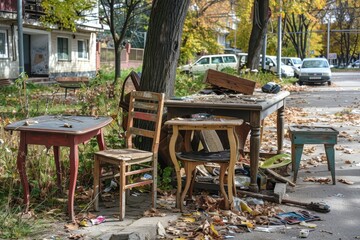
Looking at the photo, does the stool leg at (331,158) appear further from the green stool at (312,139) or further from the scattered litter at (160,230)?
the scattered litter at (160,230)

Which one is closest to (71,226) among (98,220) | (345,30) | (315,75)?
(98,220)

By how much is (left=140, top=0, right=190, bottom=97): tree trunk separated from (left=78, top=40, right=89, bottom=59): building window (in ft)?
94.2

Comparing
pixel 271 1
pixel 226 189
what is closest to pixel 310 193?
pixel 226 189

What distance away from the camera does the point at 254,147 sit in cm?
594

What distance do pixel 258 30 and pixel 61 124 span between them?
17732 millimetres

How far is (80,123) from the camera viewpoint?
5.22 metres

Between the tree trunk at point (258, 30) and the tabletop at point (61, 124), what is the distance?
54.8ft

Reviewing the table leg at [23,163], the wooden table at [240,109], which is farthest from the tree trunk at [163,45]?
the table leg at [23,163]

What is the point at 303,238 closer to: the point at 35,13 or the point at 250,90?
the point at 250,90

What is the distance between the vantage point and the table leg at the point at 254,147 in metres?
5.86

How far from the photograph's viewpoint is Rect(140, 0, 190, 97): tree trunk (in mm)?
6871

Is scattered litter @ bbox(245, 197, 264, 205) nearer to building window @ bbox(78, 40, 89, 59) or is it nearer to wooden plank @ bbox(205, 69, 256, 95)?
wooden plank @ bbox(205, 69, 256, 95)

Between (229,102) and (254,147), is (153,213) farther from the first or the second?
(229,102)

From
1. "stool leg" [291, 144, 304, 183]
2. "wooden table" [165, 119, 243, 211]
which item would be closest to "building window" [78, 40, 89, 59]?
"stool leg" [291, 144, 304, 183]
